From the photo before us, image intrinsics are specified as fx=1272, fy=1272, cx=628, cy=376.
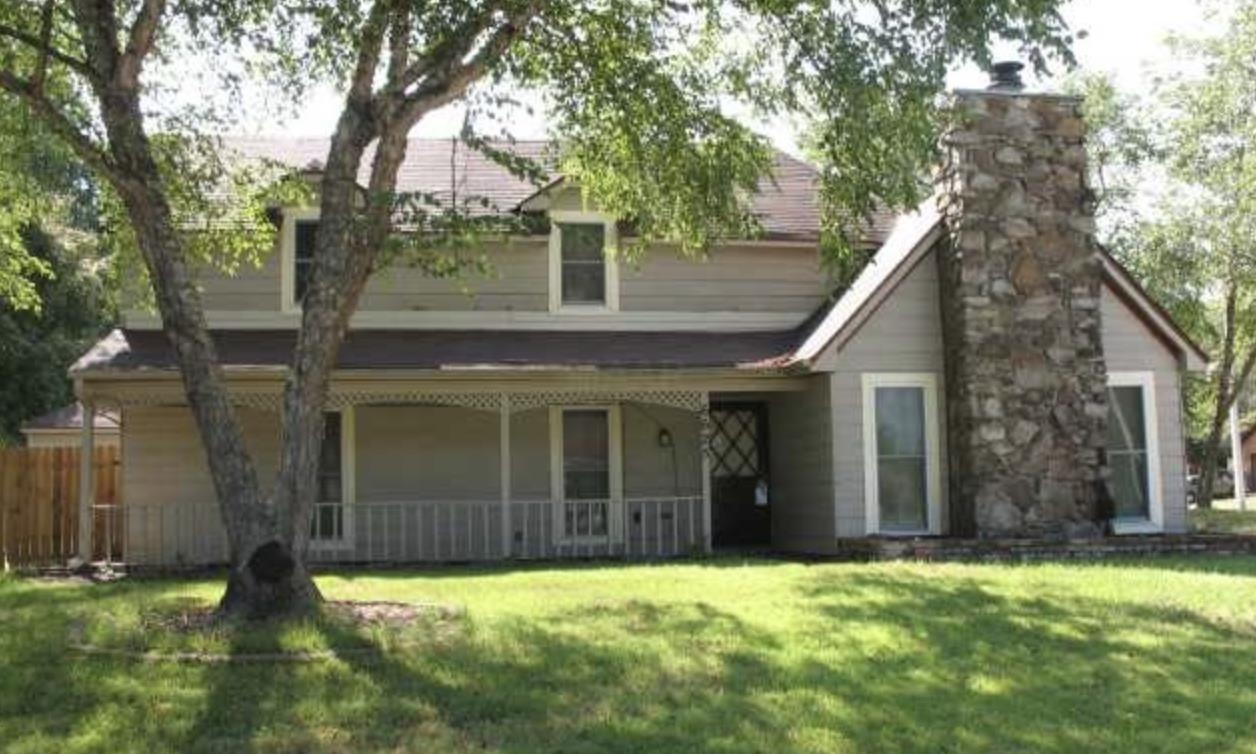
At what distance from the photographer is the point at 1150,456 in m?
16.6

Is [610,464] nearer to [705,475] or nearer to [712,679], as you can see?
[705,475]

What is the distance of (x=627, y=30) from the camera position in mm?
12812

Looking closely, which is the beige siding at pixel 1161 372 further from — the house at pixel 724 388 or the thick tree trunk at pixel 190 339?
the thick tree trunk at pixel 190 339

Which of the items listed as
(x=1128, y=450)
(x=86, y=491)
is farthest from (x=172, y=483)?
(x=1128, y=450)

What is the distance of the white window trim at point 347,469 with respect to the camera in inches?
670

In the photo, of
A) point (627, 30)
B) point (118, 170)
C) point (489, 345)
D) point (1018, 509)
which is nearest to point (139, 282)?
point (489, 345)

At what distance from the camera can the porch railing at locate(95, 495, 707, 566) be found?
653 inches

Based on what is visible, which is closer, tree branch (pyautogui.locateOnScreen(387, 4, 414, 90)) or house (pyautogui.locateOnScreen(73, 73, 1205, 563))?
tree branch (pyautogui.locateOnScreen(387, 4, 414, 90))

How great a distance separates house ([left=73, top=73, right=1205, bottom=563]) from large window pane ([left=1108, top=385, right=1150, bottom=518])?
29 mm

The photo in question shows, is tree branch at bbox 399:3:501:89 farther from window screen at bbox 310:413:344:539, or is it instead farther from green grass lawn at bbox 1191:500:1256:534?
green grass lawn at bbox 1191:500:1256:534

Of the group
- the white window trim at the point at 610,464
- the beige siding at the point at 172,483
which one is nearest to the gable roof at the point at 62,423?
the beige siding at the point at 172,483

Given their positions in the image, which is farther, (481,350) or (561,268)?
(561,268)

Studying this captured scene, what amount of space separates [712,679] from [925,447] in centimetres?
886

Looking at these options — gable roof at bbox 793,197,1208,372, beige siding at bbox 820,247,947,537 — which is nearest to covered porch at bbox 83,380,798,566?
beige siding at bbox 820,247,947,537
